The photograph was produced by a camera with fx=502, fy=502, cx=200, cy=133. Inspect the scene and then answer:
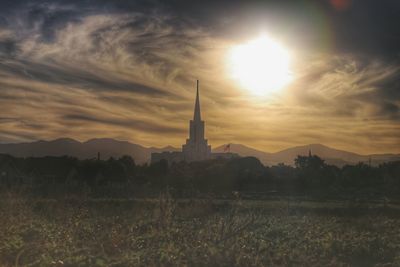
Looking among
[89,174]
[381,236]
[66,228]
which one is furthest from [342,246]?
[89,174]

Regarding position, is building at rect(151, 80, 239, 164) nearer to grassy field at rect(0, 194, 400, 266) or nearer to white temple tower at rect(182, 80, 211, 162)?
white temple tower at rect(182, 80, 211, 162)

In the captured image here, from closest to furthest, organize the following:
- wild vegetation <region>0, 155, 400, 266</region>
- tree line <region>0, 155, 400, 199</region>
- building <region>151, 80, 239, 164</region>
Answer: wild vegetation <region>0, 155, 400, 266</region>
tree line <region>0, 155, 400, 199</region>
building <region>151, 80, 239, 164</region>

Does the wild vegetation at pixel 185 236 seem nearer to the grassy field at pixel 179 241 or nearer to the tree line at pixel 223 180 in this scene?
the grassy field at pixel 179 241

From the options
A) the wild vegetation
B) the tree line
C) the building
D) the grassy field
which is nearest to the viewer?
the grassy field

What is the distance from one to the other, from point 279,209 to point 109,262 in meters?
15.5

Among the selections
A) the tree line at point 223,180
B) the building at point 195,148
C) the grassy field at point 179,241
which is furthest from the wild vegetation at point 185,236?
the building at point 195,148

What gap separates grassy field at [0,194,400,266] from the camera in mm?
10648

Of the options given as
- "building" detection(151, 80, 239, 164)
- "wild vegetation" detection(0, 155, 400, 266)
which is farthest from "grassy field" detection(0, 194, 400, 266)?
"building" detection(151, 80, 239, 164)

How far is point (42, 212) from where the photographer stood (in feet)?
65.4

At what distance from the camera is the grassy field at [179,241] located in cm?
1065

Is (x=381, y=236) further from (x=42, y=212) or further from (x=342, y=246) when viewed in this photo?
(x=42, y=212)

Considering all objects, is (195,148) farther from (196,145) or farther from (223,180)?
(223,180)

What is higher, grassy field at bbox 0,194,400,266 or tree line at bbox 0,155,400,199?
→ tree line at bbox 0,155,400,199

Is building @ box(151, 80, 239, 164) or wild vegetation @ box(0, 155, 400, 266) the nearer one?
wild vegetation @ box(0, 155, 400, 266)
